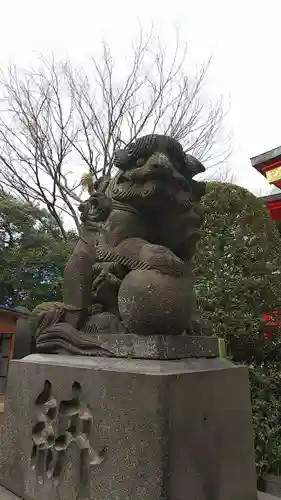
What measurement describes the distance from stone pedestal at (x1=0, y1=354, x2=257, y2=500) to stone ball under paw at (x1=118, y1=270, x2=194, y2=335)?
17 centimetres

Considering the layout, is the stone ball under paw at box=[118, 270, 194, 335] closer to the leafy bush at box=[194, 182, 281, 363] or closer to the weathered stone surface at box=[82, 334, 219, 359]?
the weathered stone surface at box=[82, 334, 219, 359]

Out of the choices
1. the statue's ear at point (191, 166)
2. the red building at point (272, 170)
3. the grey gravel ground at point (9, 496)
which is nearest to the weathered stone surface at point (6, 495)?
the grey gravel ground at point (9, 496)

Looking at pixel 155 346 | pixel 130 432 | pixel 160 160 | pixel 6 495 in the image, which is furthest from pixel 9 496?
pixel 160 160

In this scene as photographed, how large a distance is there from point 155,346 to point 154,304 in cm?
19

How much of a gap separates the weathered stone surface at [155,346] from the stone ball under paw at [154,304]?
0.04 metres

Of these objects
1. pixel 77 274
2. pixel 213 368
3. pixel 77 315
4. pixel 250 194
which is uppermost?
pixel 250 194

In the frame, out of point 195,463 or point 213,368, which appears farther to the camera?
point 213,368

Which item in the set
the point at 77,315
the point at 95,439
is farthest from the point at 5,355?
the point at 95,439

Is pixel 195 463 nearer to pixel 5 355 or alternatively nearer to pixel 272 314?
pixel 272 314

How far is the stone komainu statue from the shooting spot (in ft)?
6.36

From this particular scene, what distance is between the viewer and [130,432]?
1.59m

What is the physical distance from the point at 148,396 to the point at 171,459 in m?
0.24

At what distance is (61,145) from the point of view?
945cm

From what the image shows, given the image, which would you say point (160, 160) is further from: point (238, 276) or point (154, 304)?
point (238, 276)
